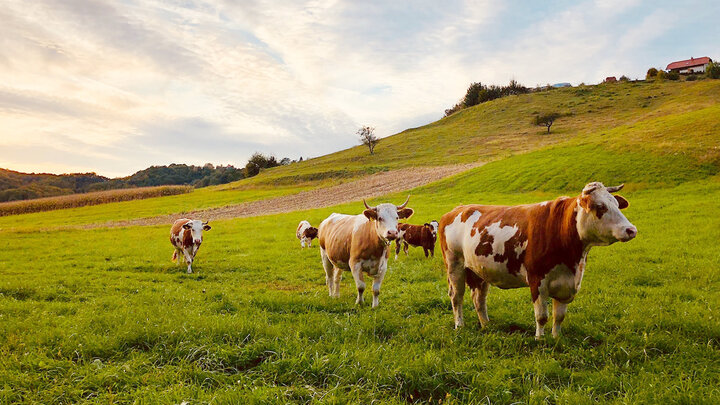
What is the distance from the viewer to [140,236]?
24.8 metres

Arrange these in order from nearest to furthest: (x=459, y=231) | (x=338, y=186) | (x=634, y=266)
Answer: (x=459, y=231) → (x=634, y=266) → (x=338, y=186)

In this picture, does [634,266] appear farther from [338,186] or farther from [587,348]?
[338,186]

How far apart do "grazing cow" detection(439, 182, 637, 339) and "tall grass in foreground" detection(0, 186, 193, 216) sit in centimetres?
7283

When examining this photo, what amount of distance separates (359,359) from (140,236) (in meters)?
25.0

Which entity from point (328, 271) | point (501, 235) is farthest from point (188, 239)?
point (501, 235)

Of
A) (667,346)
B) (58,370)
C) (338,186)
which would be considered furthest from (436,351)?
(338,186)

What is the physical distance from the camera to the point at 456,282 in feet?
22.6

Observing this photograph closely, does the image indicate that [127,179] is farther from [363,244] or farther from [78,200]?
[363,244]

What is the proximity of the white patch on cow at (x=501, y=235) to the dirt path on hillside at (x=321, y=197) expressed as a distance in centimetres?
2516

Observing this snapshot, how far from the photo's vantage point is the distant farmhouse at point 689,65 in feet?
418

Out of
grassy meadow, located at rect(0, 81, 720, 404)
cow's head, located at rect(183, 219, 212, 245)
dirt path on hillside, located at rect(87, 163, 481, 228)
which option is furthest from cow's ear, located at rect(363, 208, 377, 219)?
dirt path on hillside, located at rect(87, 163, 481, 228)

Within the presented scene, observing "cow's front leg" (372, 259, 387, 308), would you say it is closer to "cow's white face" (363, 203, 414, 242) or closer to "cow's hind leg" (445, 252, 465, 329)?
"cow's white face" (363, 203, 414, 242)

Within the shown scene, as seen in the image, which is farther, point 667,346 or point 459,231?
point 459,231

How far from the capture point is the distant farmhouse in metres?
127
